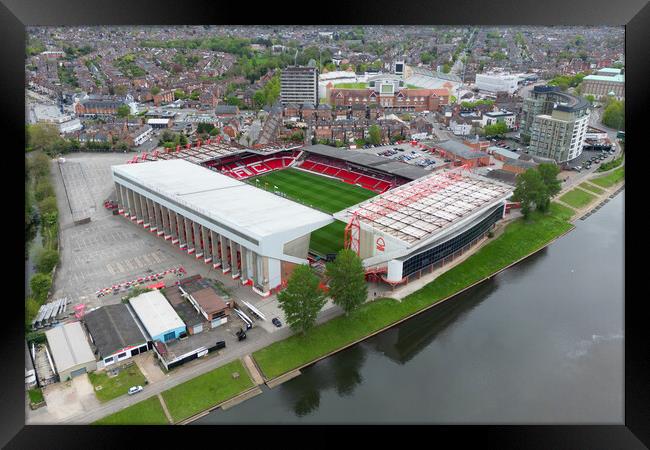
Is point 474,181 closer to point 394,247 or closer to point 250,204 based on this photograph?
point 394,247

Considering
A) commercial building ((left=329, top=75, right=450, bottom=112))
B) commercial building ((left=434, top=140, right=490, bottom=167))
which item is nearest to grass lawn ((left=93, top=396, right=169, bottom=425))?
commercial building ((left=434, top=140, right=490, bottom=167))

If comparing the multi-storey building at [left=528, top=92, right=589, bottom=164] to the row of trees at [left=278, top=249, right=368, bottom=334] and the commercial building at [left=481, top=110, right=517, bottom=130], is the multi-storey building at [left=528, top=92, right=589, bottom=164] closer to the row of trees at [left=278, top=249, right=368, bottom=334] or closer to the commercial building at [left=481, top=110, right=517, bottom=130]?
the commercial building at [left=481, top=110, right=517, bottom=130]

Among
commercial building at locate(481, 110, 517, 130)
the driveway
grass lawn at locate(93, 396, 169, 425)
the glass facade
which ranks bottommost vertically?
grass lawn at locate(93, 396, 169, 425)

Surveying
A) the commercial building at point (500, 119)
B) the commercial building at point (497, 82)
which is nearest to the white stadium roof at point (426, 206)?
the commercial building at point (500, 119)

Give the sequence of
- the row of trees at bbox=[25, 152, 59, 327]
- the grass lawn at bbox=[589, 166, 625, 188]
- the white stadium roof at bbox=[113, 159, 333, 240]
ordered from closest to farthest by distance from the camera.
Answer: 1. the row of trees at bbox=[25, 152, 59, 327]
2. the white stadium roof at bbox=[113, 159, 333, 240]
3. the grass lawn at bbox=[589, 166, 625, 188]

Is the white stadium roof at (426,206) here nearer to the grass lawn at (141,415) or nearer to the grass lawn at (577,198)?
the grass lawn at (577,198)

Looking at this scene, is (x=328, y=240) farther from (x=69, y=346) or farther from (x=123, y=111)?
(x=123, y=111)

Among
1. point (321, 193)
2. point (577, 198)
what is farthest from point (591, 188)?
point (321, 193)
